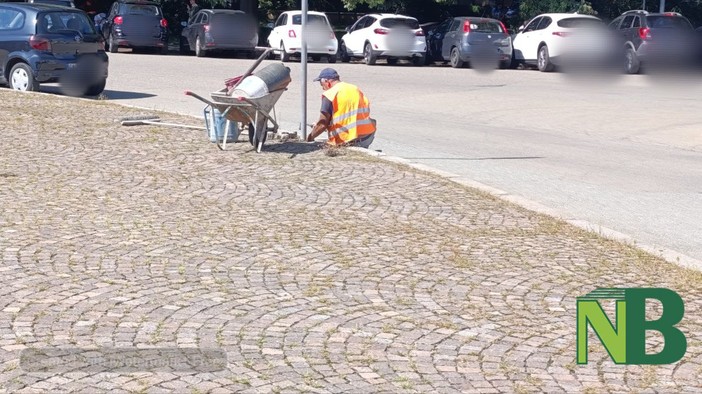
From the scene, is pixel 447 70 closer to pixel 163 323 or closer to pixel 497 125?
pixel 497 125

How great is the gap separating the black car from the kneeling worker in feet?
23.7

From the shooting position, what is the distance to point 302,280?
8.44 metres

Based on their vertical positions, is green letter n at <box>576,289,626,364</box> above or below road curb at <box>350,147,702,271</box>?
above

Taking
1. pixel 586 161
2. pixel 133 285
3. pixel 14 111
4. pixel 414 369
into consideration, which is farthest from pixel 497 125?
pixel 414 369

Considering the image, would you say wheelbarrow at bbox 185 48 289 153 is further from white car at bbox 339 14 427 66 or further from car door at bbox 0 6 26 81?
white car at bbox 339 14 427 66

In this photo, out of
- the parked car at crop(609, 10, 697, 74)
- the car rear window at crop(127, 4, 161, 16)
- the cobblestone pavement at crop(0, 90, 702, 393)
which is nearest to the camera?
the cobblestone pavement at crop(0, 90, 702, 393)

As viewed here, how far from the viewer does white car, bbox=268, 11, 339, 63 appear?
Result: 1383 inches

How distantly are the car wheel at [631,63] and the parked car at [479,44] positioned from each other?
3670 mm

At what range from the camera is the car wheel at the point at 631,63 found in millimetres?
31500

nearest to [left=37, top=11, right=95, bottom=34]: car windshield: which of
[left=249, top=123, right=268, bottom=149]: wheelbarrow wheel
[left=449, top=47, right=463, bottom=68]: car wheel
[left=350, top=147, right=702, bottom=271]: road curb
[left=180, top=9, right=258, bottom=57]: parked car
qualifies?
[left=249, top=123, right=268, bottom=149]: wheelbarrow wheel

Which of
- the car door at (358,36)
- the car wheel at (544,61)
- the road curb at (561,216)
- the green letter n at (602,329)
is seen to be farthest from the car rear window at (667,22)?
the green letter n at (602,329)

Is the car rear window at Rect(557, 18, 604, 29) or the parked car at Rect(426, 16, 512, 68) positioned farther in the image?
the parked car at Rect(426, 16, 512, 68)

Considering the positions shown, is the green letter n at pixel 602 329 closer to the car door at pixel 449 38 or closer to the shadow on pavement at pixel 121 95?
the shadow on pavement at pixel 121 95

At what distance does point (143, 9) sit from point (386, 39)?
7.47m
